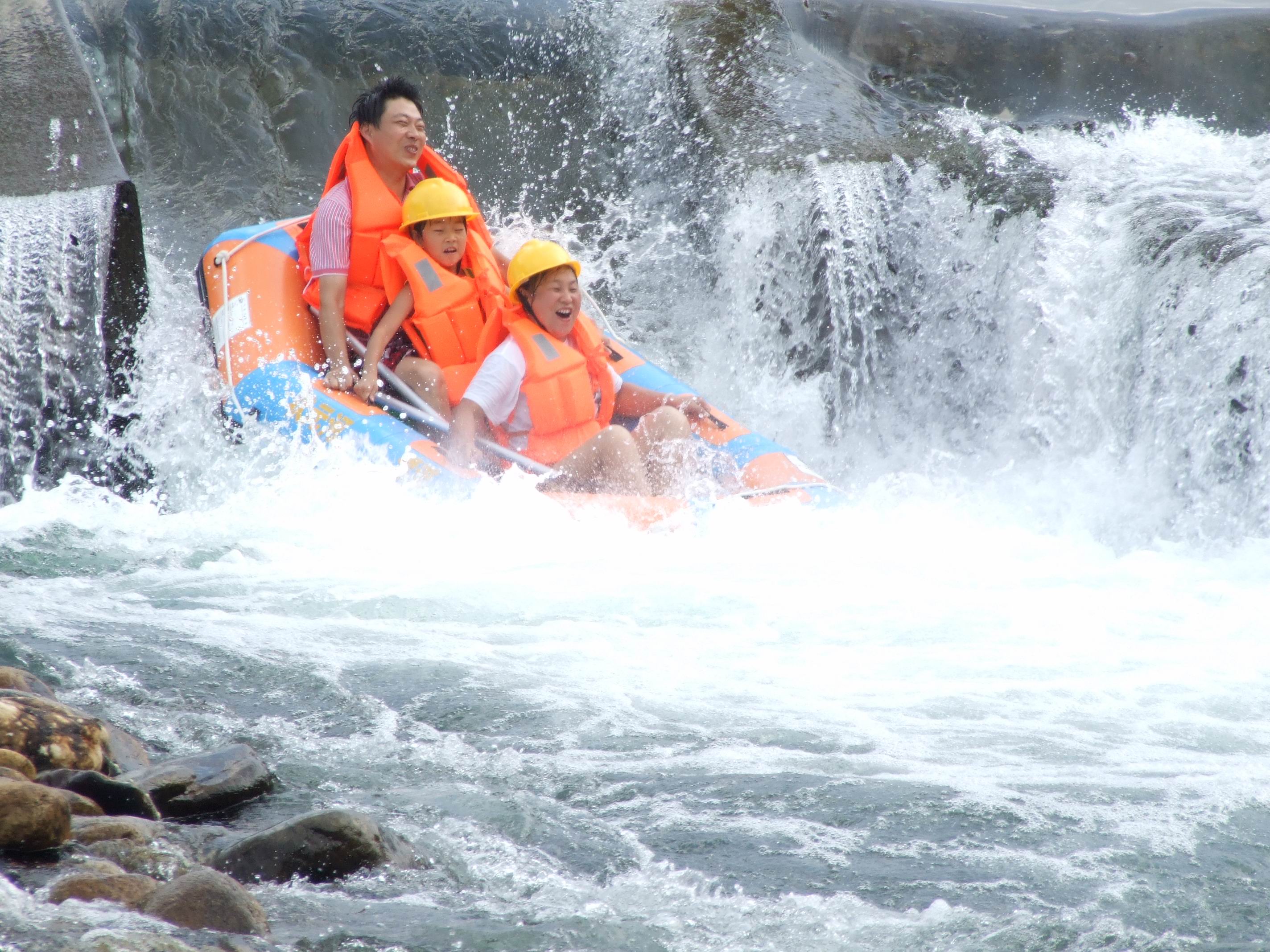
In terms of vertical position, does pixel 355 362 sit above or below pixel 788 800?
above

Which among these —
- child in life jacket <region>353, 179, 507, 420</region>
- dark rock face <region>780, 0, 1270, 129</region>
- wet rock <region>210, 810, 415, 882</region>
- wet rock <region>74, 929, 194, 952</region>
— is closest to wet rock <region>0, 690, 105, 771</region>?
wet rock <region>210, 810, 415, 882</region>

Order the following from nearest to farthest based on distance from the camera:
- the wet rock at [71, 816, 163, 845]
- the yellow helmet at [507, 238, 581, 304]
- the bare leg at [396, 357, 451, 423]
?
1. the wet rock at [71, 816, 163, 845]
2. the yellow helmet at [507, 238, 581, 304]
3. the bare leg at [396, 357, 451, 423]

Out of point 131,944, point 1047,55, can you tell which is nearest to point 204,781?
point 131,944

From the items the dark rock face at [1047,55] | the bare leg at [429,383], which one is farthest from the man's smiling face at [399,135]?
the dark rock face at [1047,55]

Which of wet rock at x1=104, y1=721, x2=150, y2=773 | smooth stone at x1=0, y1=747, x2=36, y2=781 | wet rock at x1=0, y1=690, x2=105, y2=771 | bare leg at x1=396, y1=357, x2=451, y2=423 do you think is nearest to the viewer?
smooth stone at x1=0, y1=747, x2=36, y2=781

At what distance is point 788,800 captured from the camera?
2793mm

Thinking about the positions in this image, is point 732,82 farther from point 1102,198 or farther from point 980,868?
point 980,868

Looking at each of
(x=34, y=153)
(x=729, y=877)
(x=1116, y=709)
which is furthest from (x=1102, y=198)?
(x=34, y=153)

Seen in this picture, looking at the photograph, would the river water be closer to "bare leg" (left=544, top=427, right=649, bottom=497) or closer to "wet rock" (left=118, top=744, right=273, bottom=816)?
"wet rock" (left=118, top=744, right=273, bottom=816)

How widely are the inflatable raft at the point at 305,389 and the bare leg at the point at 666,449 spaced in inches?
10.1

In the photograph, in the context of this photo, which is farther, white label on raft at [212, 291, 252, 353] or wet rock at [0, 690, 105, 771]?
white label on raft at [212, 291, 252, 353]

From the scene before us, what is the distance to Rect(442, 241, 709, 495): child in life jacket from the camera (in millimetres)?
4727

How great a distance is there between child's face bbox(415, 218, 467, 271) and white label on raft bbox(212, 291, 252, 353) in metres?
0.82

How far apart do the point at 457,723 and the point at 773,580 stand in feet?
5.07
